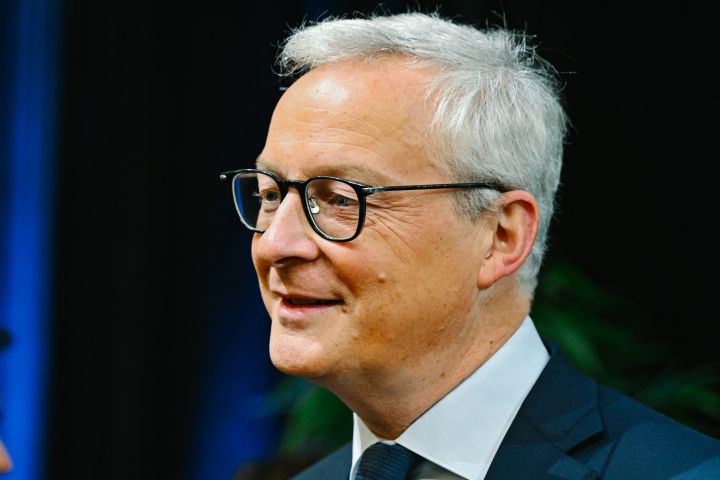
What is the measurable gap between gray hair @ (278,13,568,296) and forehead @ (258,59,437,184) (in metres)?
0.03

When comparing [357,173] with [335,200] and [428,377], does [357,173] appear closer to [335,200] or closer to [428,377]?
[335,200]

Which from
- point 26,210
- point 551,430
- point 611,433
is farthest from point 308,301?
point 26,210

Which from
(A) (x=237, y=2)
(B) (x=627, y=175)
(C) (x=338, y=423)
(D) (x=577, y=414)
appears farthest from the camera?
(A) (x=237, y=2)

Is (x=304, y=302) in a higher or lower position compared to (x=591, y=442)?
higher

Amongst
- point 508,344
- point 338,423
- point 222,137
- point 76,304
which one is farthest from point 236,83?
point 508,344

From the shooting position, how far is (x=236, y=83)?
314cm

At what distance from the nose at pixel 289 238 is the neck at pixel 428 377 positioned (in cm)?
25

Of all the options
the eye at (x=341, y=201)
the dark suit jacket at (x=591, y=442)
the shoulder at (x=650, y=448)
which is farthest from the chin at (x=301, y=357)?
the shoulder at (x=650, y=448)

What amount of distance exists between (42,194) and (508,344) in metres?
2.33

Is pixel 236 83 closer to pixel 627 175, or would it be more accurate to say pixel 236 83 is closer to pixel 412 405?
pixel 627 175

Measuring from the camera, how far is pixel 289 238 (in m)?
1.26

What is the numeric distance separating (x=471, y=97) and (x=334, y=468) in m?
0.98

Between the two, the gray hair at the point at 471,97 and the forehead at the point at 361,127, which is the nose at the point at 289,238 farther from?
the gray hair at the point at 471,97

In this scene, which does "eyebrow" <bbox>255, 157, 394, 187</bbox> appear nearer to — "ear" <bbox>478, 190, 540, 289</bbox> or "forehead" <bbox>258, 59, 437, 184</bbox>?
"forehead" <bbox>258, 59, 437, 184</bbox>
